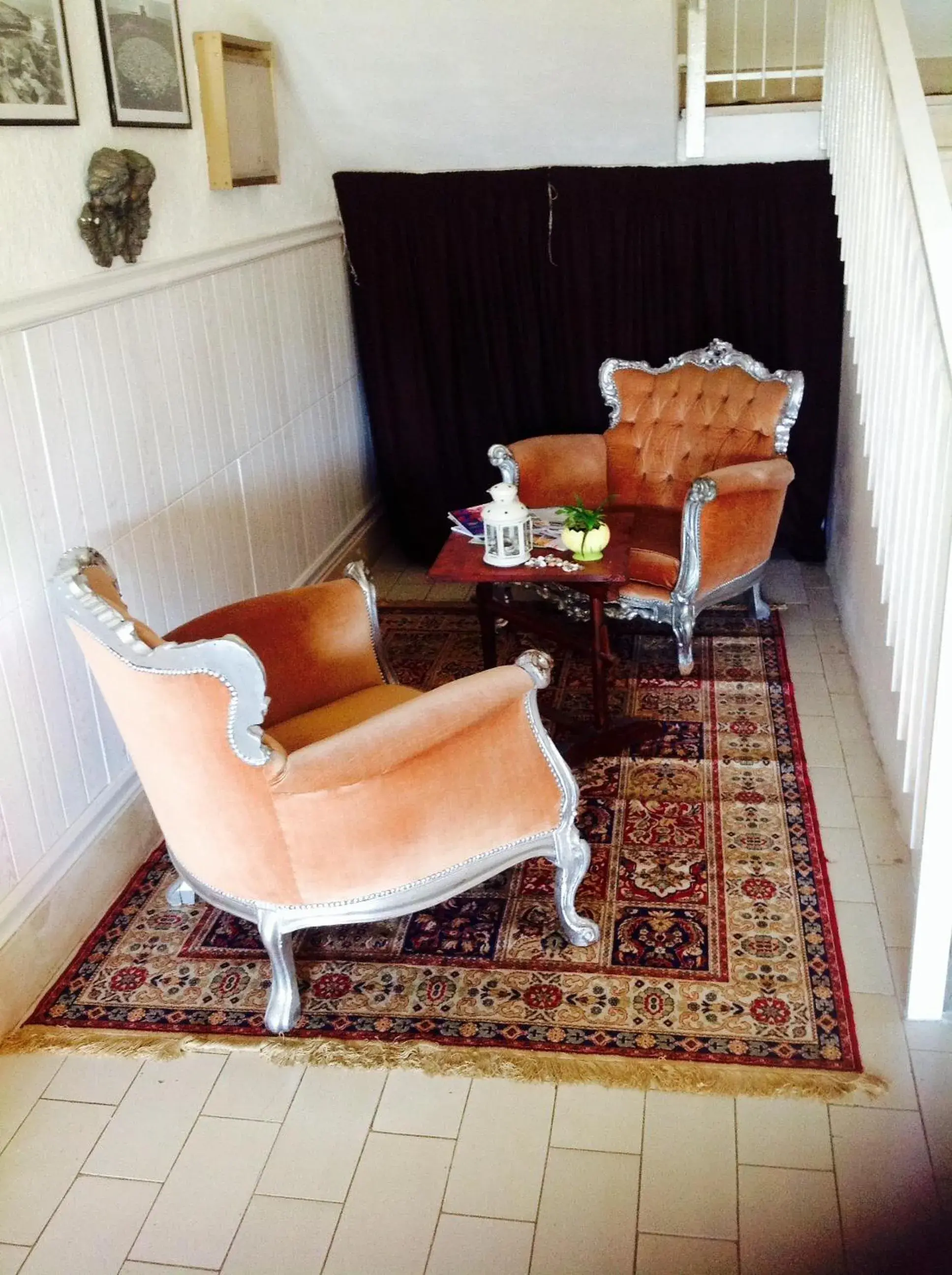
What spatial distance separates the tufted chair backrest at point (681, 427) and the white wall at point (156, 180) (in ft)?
4.63

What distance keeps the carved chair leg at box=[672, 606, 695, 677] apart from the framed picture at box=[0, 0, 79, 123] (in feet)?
7.37

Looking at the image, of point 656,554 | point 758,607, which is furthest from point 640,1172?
point 758,607

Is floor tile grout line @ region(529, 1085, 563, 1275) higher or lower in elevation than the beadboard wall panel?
lower

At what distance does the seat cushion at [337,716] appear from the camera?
8.90 feet

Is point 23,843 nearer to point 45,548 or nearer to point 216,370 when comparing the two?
point 45,548

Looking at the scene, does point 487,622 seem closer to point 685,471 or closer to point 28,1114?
point 685,471

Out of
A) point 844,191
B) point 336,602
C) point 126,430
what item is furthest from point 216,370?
point 844,191

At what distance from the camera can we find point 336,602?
2.93 metres

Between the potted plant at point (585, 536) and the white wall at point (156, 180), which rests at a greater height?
the white wall at point (156, 180)

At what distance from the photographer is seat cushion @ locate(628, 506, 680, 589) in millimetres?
3867

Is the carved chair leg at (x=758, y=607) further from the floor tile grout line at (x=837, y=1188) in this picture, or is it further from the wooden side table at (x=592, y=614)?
the floor tile grout line at (x=837, y=1188)

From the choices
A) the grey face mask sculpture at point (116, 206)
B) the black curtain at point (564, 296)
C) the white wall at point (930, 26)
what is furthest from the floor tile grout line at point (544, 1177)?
the white wall at point (930, 26)

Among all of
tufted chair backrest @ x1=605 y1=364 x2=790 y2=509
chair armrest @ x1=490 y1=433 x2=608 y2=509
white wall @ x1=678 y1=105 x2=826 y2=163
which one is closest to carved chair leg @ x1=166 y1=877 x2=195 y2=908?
chair armrest @ x1=490 y1=433 x2=608 y2=509

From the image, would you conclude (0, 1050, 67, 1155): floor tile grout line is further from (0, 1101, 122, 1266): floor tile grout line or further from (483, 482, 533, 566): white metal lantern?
(483, 482, 533, 566): white metal lantern
